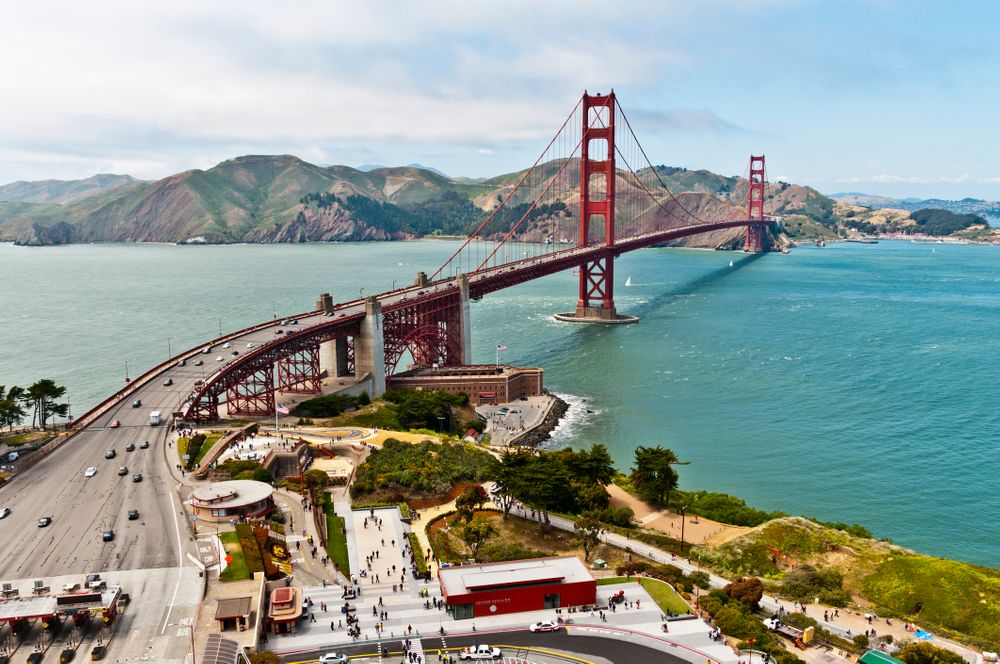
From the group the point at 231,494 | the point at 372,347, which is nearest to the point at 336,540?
the point at 231,494

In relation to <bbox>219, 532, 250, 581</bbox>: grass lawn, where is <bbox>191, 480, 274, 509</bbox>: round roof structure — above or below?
above

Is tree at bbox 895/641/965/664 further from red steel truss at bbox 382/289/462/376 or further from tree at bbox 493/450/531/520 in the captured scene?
red steel truss at bbox 382/289/462/376

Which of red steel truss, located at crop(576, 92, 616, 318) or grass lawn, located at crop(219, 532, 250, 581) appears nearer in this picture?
grass lawn, located at crop(219, 532, 250, 581)

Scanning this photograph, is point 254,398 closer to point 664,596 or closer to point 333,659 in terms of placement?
point 333,659

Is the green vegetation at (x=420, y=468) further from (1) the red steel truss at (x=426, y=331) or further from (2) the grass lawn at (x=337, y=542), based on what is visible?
(1) the red steel truss at (x=426, y=331)

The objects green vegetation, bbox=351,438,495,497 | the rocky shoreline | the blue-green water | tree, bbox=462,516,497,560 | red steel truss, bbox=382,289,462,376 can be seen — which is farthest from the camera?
red steel truss, bbox=382,289,462,376

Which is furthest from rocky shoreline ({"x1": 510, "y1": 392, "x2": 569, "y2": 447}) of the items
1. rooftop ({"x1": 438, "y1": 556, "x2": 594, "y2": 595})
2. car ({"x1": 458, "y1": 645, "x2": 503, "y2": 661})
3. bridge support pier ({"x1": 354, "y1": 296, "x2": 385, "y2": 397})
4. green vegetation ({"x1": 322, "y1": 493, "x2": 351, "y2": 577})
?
car ({"x1": 458, "y1": 645, "x2": 503, "y2": 661})

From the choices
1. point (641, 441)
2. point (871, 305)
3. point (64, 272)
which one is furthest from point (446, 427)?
point (64, 272)
